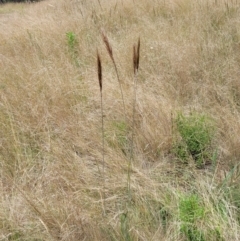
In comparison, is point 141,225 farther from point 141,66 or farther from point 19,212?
point 141,66

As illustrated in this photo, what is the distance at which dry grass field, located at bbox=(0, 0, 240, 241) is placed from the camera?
1396 millimetres

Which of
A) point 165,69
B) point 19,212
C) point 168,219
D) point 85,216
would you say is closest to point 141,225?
point 168,219

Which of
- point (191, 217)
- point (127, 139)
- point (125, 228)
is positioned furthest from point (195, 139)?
point (125, 228)

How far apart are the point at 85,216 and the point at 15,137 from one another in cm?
78

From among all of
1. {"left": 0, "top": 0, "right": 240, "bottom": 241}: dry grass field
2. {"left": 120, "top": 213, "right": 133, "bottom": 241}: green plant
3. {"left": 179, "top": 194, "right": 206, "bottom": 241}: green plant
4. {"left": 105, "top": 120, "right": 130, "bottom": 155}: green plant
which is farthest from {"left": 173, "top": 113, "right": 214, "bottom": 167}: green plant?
{"left": 120, "top": 213, "right": 133, "bottom": 241}: green plant

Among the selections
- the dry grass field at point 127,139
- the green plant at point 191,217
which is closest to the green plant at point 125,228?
the dry grass field at point 127,139

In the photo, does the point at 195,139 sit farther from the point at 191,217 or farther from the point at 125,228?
the point at 125,228

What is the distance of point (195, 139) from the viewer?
6.19 feet

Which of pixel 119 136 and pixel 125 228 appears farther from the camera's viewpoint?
pixel 119 136

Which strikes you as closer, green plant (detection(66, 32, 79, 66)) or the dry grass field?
the dry grass field

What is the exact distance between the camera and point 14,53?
11.3 ft

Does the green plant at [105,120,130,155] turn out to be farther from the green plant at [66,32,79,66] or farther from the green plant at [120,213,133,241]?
the green plant at [66,32,79,66]

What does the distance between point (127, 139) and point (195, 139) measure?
390 millimetres

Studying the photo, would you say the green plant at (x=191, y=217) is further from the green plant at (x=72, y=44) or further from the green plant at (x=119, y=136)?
the green plant at (x=72, y=44)
